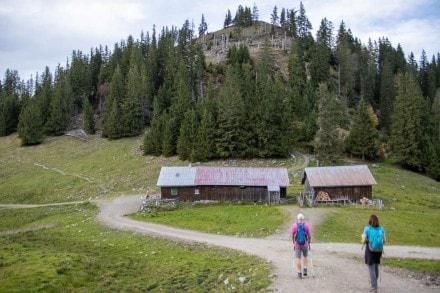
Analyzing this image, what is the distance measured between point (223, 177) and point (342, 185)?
1511cm

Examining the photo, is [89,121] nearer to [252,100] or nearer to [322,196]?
[252,100]

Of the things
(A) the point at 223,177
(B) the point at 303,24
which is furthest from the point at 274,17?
(A) the point at 223,177

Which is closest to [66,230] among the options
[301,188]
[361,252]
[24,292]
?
[24,292]

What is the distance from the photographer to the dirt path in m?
15.1

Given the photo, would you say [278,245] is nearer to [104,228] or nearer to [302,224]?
[302,224]

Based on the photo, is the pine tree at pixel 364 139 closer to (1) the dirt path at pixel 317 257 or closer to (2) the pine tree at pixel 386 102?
(2) the pine tree at pixel 386 102

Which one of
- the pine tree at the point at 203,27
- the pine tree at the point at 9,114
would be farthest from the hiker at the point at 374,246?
the pine tree at the point at 203,27

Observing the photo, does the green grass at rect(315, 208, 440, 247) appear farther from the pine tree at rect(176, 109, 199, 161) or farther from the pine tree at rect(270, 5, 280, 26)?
the pine tree at rect(270, 5, 280, 26)

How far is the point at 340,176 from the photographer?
1810 inches

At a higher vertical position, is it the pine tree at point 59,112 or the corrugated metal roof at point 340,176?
the pine tree at point 59,112

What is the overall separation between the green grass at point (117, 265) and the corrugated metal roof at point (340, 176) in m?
23.6

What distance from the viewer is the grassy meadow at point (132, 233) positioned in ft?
60.6

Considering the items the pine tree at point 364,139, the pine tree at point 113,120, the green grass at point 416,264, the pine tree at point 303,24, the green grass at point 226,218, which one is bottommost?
the green grass at point 226,218

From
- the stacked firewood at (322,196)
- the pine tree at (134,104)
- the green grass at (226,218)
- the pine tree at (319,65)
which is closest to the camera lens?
the green grass at (226,218)
